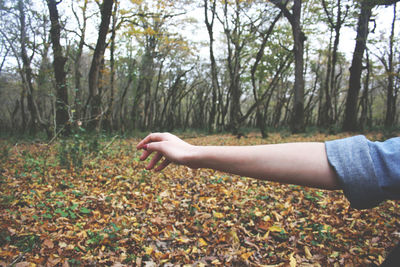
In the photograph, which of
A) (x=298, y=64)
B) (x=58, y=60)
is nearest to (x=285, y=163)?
(x=58, y=60)

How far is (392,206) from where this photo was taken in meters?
3.70

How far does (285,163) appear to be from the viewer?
2.20 feet

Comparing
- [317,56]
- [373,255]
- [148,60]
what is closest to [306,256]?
[373,255]

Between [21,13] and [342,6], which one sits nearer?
[21,13]

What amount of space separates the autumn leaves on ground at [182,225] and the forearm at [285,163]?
98.8 inches

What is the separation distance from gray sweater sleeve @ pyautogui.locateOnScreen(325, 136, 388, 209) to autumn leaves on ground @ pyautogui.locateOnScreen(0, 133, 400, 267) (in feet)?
8.35

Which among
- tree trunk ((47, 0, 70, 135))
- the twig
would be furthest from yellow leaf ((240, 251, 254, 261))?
tree trunk ((47, 0, 70, 135))

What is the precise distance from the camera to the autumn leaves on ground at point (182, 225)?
2.75 m

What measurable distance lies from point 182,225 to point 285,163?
10.9 ft

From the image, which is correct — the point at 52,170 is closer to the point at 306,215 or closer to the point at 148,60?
the point at 306,215

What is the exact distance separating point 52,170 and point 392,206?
A: 24.6ft

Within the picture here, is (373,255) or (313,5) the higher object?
(313,5)

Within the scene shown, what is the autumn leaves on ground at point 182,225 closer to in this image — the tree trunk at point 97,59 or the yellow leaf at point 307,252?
the yellow leaf at point 307,252

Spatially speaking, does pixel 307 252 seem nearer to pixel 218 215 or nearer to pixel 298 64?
pixel 218 215
